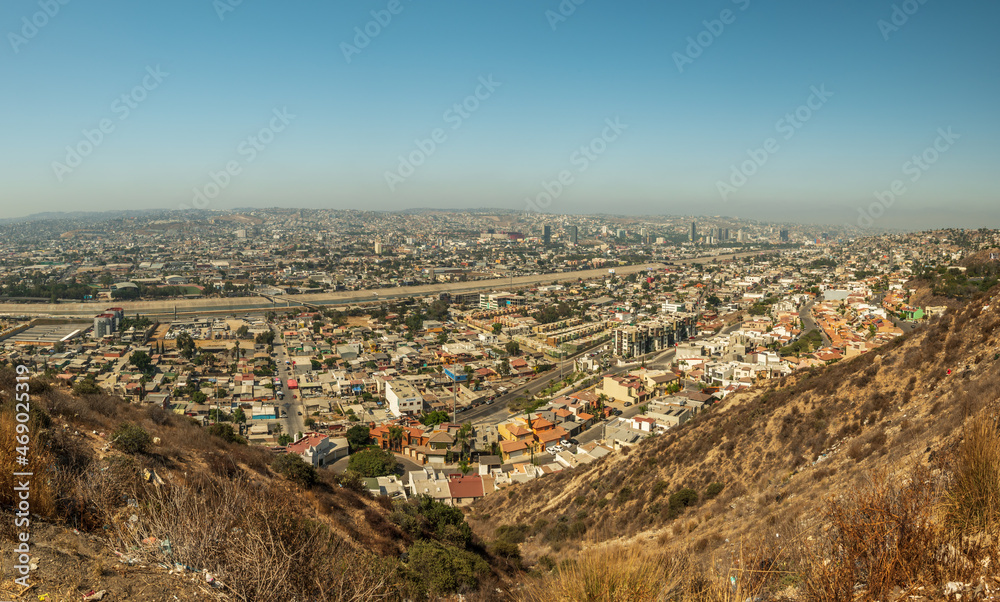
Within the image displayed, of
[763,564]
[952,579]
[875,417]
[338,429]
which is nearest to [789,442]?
[875,417]

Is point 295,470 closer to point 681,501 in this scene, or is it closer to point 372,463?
point 681,501

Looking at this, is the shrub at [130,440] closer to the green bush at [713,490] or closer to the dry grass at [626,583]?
the dry grass at [626,583]

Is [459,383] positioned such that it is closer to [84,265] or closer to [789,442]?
[789,442]

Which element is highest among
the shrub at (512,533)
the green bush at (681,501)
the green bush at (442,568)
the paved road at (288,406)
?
the green bush at (442,568)

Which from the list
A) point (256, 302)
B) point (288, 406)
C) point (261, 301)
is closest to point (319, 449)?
point (288, 406)

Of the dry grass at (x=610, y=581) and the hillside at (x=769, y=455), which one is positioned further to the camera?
the hillside at (x=769, y=455)

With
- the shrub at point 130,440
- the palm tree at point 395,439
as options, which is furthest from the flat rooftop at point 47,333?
the shrub at point 130,440

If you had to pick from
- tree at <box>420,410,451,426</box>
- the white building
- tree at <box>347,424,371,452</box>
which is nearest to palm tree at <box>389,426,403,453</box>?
tree at <box>347,424,371,452</box>

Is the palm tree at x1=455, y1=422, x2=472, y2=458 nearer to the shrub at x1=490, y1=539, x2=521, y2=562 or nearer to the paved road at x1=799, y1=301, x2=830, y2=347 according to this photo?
the shrub at x1=490, y1=539, x2=521, y2=562
